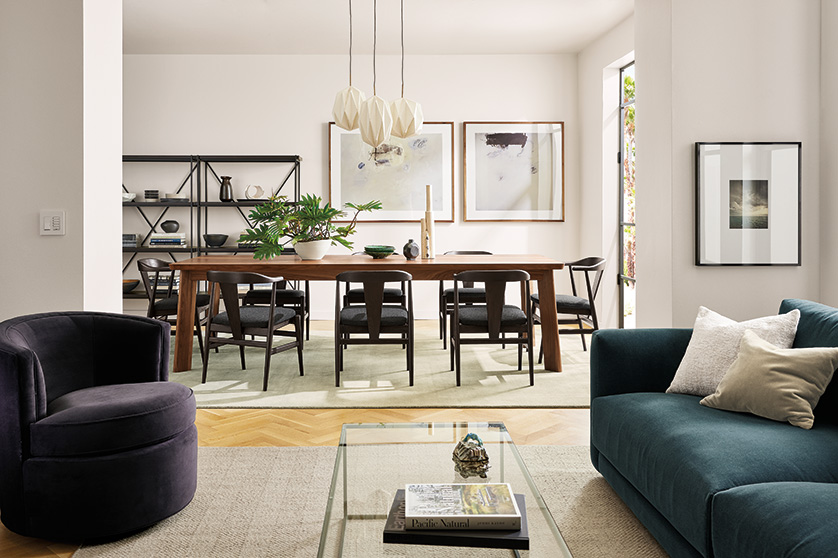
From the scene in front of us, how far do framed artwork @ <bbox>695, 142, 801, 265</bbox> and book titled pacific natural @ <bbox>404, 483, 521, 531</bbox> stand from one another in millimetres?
2579

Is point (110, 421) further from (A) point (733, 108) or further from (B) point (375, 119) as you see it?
(A) point (733, 108)

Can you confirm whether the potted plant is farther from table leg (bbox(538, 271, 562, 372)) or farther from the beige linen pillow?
the beige linen pillow

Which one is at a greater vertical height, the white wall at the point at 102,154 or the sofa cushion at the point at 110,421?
the white wall at the point at 102,154

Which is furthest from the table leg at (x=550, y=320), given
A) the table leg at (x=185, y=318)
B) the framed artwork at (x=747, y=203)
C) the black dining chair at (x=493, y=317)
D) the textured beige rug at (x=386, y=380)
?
the table leg at (x=185, y=318)

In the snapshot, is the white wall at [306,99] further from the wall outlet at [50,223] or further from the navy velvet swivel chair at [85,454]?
the navy velvet swivel chair at [85,454]

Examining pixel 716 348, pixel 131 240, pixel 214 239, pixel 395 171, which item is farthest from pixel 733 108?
pixel 131 240

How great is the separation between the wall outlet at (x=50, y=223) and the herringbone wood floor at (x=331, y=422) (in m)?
1.28

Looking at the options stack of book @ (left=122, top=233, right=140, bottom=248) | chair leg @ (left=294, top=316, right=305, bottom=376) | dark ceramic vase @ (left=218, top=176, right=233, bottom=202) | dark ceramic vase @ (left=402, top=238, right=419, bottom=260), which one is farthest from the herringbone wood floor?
stack of book @ (left=122, top=233, right=140, bottom=248)

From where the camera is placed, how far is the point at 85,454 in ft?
7.56

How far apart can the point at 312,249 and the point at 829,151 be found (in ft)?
11.8

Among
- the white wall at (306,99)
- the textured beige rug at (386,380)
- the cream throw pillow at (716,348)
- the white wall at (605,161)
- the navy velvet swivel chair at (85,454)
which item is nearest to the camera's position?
the navy velvet swivel chair at (85,454)

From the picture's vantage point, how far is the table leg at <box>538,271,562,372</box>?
4977mm

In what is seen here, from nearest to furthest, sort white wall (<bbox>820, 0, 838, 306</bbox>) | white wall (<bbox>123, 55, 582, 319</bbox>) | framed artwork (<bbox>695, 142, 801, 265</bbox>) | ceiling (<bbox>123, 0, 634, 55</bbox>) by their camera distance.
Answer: white wall (<bbox>820, 0, 838, 306</bbox>) → framed artwork (<bbox>695, 142, 801, 265</bbox>) → ceiling (<bbox>123, 0, 634, 55</bbox>) → white wall (<bbox>123, 55, 582, 319</bbox>)

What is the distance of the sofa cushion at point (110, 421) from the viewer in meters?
2.29
